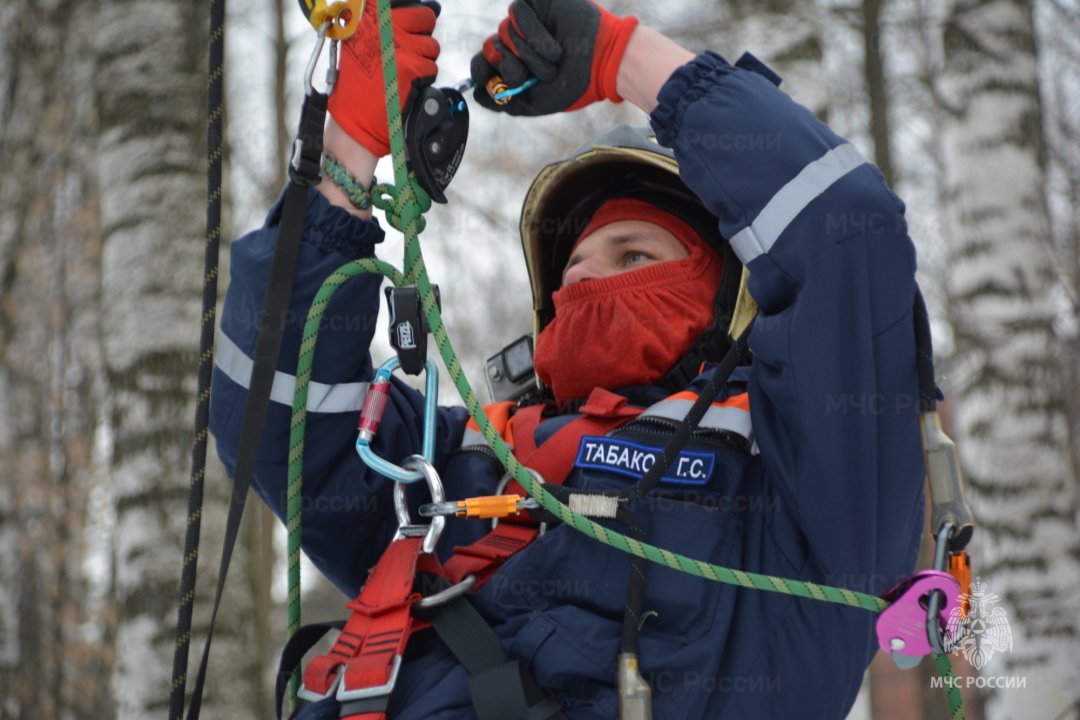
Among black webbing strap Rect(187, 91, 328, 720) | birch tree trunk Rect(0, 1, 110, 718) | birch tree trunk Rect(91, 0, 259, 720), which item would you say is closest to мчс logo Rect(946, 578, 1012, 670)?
black webbing strap Rect(187, 91, 328, 720)

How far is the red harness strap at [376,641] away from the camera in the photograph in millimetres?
2061

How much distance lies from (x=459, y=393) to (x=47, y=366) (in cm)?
547

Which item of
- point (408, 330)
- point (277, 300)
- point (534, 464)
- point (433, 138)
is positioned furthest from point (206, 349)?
point (534, 464)

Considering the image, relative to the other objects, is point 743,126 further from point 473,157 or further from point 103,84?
point 473,157

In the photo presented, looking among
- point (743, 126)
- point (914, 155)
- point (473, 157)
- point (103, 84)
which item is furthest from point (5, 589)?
point (914, 155)

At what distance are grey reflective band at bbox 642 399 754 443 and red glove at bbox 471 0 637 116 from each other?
0.70m

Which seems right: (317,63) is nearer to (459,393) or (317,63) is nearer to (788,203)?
(459,393)

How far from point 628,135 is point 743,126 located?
0.73m

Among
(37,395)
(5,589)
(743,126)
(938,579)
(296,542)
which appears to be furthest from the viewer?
(37,395)

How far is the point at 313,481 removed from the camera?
2.54 m

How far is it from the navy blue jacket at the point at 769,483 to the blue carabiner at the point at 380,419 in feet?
0.99

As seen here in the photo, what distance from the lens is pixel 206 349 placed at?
2189 millimetres

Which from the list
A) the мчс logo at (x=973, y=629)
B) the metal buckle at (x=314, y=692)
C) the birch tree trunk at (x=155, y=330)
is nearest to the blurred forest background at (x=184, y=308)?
the birch tree trunk at (x=155, y=330)

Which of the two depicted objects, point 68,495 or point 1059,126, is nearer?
point 1059,126
